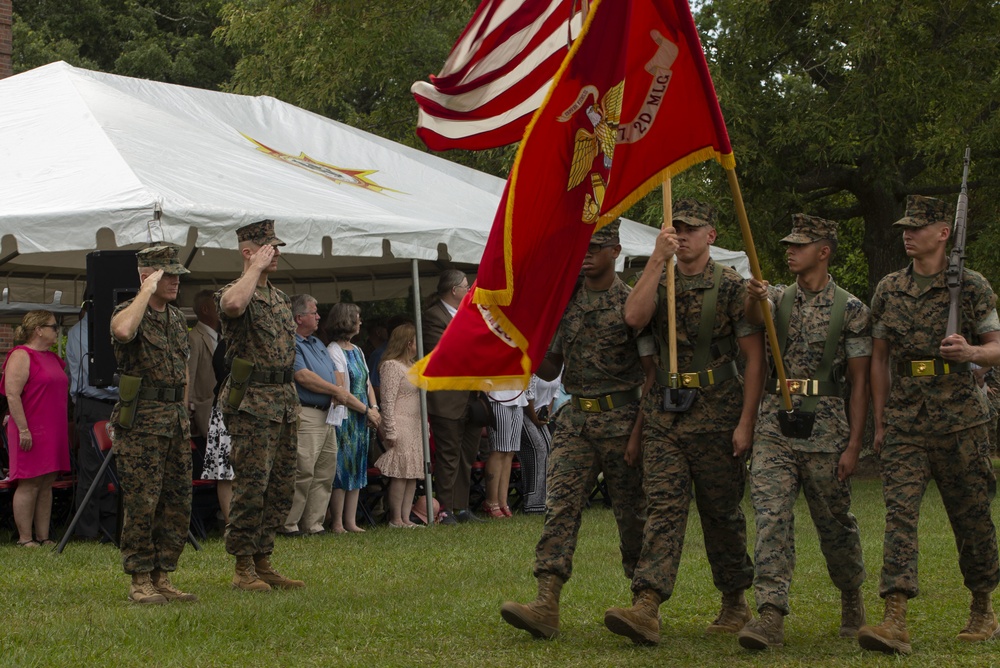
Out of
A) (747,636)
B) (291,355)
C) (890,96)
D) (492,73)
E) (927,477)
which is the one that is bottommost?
(747,636)

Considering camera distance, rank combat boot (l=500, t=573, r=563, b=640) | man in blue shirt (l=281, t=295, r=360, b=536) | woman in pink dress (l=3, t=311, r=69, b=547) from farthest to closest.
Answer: man in blue shirt (l=281, t=295, r=360, b=536)
woman in pink dress (l=3, t=311, r=69, b=547)
combat boot (l=500, t=573, r=563, b=640)

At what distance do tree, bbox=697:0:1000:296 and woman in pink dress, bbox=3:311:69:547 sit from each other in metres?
9.74

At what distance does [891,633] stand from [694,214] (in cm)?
227

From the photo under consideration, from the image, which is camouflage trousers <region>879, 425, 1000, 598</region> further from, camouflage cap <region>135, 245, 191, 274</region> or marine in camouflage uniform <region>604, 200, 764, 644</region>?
camouflage cap <region>135, 245, 191, 274</region>

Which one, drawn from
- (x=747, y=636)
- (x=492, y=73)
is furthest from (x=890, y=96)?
(x=747, y=636)

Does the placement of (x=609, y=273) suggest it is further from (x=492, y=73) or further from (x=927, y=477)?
(x=492, y=73)

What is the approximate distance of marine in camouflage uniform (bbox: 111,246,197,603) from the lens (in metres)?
8.00

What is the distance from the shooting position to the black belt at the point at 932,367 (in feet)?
22.1

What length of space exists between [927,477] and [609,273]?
6.35 ft

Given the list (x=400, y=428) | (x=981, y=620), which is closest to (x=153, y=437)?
(x=981, y=620)

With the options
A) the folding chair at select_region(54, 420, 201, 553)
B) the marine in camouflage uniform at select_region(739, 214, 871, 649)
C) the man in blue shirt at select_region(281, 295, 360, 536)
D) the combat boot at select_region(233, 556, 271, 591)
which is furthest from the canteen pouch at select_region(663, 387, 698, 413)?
the man in blue shirt at select_region(281, 295, 360, 536)

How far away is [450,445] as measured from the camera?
1325 centimetres

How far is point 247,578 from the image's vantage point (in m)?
8.63

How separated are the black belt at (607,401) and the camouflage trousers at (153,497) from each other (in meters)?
2.61
